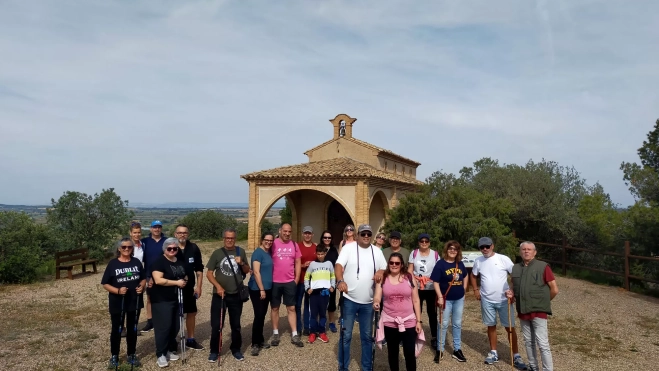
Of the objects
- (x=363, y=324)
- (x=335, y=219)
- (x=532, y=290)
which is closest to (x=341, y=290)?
(x=363, y=324)

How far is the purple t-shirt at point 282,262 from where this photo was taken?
590cm

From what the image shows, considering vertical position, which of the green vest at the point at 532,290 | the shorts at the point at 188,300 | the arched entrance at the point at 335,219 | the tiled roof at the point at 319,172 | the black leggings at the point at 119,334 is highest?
the tiled roof at the point at 319,172

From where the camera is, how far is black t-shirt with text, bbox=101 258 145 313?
508 cm

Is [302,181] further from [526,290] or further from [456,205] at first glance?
[526,290]

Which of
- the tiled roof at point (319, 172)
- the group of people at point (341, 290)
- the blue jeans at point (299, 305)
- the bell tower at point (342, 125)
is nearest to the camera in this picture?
the group of people at point (341, 290)

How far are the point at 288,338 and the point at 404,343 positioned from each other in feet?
8.20

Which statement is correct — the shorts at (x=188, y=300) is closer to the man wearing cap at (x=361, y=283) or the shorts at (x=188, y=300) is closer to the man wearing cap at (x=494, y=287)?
the man wearing cap at (x=361, y=283)

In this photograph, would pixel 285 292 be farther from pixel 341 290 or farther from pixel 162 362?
pixel 162 362

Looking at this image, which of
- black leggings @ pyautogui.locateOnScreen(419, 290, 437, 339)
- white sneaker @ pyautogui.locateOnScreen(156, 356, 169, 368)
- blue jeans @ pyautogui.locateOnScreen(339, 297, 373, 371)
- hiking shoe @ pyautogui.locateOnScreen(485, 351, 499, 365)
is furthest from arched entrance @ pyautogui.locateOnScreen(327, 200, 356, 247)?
blue jeans @ pyautogui.locateOnScreen(339, 297, 373, 371)

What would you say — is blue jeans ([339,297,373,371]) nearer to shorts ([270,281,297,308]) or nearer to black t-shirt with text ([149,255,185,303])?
shorts ([270,281,297,308])

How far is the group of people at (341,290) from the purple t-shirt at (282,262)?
0.01 meters

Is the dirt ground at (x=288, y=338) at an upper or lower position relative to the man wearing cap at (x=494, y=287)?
lower

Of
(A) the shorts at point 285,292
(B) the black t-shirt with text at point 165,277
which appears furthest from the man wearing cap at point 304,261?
(B) the black t-shirt with text at point 165,277

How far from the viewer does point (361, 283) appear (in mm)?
4727
